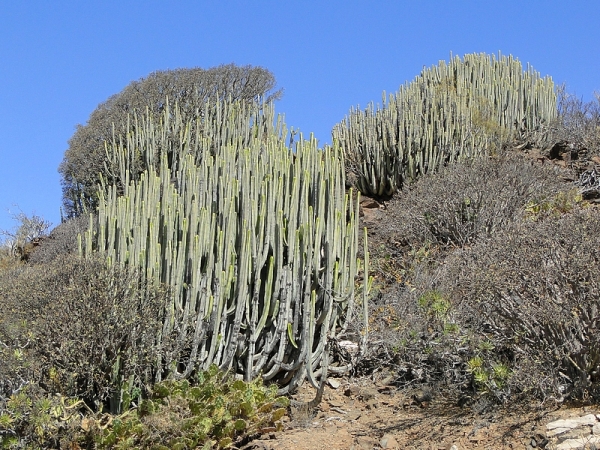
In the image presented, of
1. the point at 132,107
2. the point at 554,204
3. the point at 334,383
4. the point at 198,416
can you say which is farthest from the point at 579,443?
the point at 132,107

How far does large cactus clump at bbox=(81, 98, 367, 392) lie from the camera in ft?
20.2

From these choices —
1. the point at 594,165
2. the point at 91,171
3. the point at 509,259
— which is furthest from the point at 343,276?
the point at 91,171

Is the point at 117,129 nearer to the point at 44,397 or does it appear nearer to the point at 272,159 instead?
the point at 272,159

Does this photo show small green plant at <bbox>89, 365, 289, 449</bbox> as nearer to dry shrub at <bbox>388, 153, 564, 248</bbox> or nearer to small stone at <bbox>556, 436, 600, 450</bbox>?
small stone at <bbox>556, 436, 600, 450</bbox>

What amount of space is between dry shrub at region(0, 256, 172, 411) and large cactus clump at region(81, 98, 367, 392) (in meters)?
0.25

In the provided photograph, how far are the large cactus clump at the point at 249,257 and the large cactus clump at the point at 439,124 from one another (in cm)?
463

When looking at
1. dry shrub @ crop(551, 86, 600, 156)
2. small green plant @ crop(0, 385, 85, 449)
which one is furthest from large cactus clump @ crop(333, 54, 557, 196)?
small green plant @ crop(0, 385, 85, 449)

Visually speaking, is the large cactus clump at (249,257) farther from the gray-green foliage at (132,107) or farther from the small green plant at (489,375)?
the gray-green foliage at (132,107)

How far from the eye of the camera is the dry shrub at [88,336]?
5.57 meters

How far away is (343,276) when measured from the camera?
6.64 meters

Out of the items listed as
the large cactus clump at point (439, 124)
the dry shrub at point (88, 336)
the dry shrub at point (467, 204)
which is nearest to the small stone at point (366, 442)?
the dry shrub at point (88, 336)

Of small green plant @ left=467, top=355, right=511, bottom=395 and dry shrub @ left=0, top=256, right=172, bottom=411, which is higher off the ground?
dry shrub @ left=0, top=256, right=172, bottom=411

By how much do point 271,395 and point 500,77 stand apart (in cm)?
1133

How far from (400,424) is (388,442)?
1.07 ft
